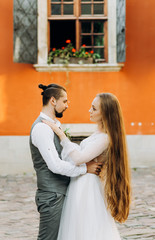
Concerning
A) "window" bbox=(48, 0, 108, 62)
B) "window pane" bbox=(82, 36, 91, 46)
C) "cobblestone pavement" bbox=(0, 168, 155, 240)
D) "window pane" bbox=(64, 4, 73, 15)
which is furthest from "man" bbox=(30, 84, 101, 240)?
"window pane" bbox=(64, 4, 73, 15)

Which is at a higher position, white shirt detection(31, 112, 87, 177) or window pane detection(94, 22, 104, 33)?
window pane detection(94, 22, 104, 33)

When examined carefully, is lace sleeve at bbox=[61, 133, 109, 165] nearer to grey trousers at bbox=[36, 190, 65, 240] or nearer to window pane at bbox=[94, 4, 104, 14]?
grey trousers at bbox=[36, 190, 65, 240]

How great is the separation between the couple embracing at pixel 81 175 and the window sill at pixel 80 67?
18.2ft

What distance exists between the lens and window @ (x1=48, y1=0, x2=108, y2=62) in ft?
28.4

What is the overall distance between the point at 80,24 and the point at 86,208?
6518 millimetres

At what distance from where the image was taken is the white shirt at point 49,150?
2.69 m

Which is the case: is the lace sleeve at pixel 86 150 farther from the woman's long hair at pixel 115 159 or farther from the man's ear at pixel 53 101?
the man's ear at pixel 53 101

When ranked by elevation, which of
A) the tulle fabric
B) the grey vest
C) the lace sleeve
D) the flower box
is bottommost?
the tulle fabric

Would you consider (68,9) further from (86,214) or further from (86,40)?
(86,214)

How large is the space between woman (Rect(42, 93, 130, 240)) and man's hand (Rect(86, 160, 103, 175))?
35mm

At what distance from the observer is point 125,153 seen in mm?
2850

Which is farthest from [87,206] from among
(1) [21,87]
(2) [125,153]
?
(1) [21,87]

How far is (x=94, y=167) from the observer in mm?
2879

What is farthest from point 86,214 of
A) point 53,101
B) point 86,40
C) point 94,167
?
point 86,40
